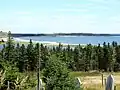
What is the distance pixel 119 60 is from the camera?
265 feet

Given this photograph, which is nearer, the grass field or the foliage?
the foliage

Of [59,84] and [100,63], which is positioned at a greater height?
[59,84]

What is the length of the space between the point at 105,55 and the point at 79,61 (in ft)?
20.2

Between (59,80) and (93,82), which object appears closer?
(59,80)

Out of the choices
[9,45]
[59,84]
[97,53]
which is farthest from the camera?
[97,53]

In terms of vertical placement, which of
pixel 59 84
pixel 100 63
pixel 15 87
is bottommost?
pixel 100 63

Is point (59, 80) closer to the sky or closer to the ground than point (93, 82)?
closer to the sky

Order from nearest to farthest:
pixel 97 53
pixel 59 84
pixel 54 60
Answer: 1. pixel 59 84
2. pixel 54 60
3. pixel 97 53

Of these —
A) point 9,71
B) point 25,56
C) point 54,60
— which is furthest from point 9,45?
point 54,60

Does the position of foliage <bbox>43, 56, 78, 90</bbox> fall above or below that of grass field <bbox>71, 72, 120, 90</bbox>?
above

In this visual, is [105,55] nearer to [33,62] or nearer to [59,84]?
[33,62]

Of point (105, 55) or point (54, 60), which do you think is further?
point (105, 55)

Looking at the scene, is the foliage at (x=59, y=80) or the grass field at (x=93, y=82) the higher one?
the foliage at (x=59, y=80)

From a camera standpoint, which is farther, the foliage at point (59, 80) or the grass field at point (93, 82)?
the grass field at point (93, 82)
